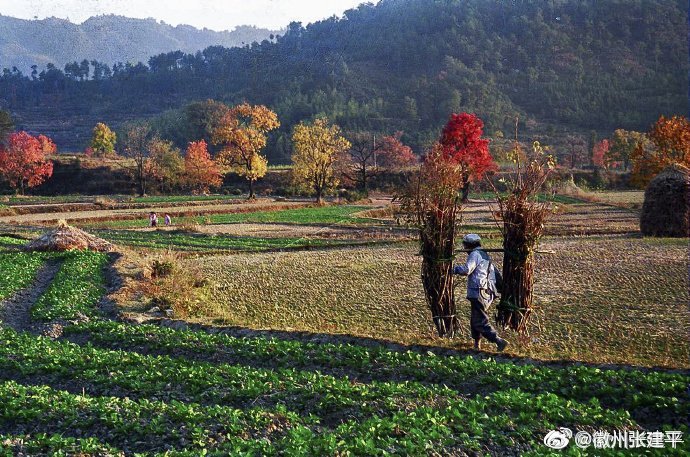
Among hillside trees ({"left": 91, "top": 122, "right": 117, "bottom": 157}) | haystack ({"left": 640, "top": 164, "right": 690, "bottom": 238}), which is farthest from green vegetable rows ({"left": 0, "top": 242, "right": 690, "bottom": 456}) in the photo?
hillside trees ({"left": 91, "top": 122, "right": 117, "bottom": 157})

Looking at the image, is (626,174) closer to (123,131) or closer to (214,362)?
(214,362)

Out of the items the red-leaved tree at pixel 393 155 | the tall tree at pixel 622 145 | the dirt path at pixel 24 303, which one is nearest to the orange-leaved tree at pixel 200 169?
the red-leaved tree at pixel 393 155

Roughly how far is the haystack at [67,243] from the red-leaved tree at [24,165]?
50762 millimetres

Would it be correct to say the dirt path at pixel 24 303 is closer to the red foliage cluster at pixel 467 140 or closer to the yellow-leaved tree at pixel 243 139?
the yellow-leaved tree at pixel 243 139

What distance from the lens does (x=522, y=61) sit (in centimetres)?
18400

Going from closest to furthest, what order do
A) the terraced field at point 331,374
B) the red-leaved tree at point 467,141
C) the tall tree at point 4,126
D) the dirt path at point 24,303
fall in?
1. the terraced field at point 331,374
2. the dirt path at point 24,303
3. the red-leaved tree at point 467,141
4. the tall tree at point 4,126

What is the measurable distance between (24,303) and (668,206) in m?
31.1

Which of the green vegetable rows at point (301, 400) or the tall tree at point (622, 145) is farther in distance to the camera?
the tall tree at point (622, 145)

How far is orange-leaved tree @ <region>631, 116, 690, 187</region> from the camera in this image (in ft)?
165

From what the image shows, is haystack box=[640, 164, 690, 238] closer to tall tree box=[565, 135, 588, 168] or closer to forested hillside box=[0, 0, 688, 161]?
tall tree box=[565, 135, 588, 168]

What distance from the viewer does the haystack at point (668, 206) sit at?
31.8m

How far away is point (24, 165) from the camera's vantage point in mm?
74500

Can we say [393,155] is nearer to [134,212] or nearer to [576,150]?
[576,150]

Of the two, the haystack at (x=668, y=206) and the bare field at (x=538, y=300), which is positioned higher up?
the haystack at (x=668, y=206)
